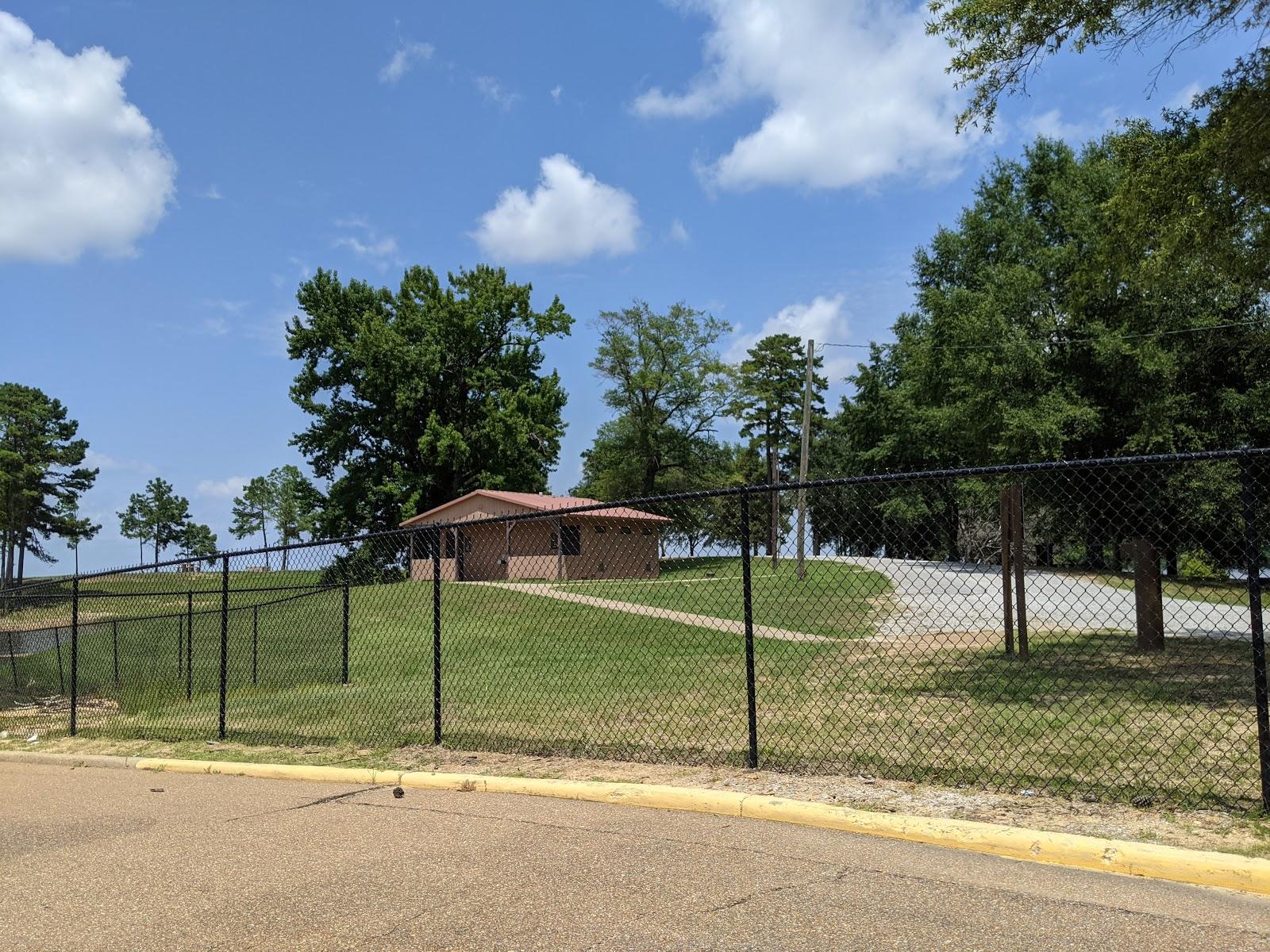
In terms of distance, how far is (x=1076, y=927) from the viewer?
3656mm

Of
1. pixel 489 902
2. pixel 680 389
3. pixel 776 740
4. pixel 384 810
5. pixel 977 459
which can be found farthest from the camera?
pixel 680 389

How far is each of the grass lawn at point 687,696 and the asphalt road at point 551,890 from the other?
1472 millimetres

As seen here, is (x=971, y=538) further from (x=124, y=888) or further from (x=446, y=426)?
(x=124, y=888)

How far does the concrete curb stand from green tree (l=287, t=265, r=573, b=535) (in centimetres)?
3863

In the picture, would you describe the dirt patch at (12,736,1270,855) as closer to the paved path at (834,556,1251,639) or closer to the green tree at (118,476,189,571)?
the paved path at (834,556,1251,639)

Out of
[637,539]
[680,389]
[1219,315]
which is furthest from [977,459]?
[680,389]

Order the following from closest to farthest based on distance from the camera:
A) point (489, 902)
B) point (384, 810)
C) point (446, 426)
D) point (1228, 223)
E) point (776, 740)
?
point (489, 902) → point (384, 810) → point (776, 740) → point (1228, 223) → point (446, 426)

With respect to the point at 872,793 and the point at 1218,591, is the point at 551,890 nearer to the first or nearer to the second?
the point at 872,793

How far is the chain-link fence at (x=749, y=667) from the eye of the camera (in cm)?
639

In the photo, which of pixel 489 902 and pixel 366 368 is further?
pixel 366 368

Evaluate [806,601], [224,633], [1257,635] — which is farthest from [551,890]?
[806,601]

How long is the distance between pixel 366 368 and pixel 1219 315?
35.9 meters

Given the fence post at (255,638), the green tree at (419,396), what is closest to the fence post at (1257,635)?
the fence post at (255,638)

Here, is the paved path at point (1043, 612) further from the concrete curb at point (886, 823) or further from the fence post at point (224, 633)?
the fence post at point (224, 633)
